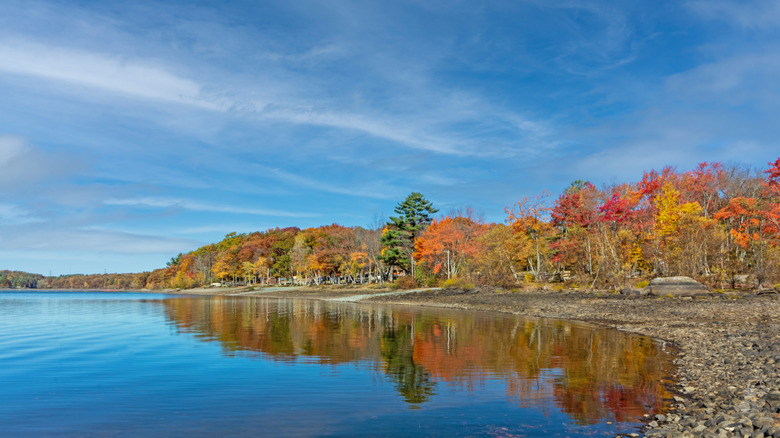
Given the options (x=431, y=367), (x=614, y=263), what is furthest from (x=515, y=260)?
(x=431, y=367)

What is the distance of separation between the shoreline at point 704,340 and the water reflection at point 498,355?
86cm

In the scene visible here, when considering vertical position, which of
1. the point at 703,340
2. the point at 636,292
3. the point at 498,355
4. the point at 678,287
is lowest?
Answer: the point at 498,355

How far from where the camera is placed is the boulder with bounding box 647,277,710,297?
31.7 meters

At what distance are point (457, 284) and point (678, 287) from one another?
2525 centimetres

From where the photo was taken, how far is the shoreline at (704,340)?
777 centimetres

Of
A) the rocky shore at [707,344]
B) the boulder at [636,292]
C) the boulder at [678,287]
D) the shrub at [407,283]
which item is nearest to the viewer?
the rocky shore at [707,344]

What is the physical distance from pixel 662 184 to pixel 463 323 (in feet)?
113

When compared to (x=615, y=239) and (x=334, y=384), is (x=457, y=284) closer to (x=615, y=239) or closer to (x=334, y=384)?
(x=615, y=239)

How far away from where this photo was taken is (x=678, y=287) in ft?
105

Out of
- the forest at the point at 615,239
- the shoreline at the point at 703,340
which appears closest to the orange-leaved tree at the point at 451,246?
the forest at the point at 615,239

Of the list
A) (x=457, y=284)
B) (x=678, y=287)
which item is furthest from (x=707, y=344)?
(x=457, y=284)

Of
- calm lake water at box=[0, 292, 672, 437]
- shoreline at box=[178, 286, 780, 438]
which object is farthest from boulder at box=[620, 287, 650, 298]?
calm lake water at box=[0, 292, 672, 437]

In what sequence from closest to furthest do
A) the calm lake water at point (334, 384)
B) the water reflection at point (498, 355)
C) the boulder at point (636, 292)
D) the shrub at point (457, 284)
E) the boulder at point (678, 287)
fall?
the calm lake water at point (334, 384), the water reflection at point (498, 355), the boulder at point (678, 287), the boulder at point (636, 292), the shrub at point (457, 284)

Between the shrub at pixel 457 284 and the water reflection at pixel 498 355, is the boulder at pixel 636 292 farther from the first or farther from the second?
the shrub at pixel 457 284
